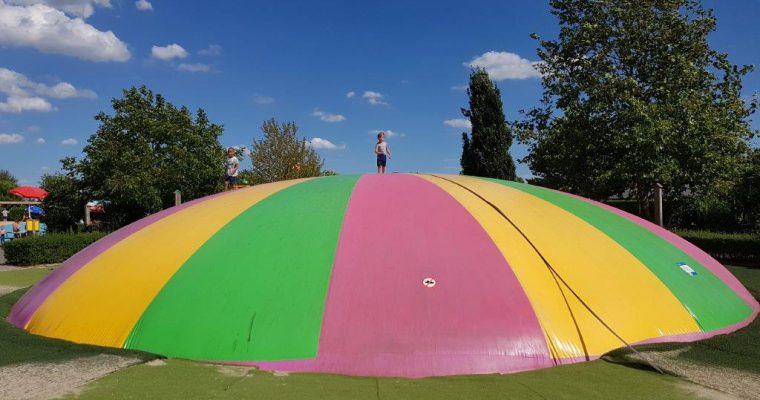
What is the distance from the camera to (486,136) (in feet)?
80.6

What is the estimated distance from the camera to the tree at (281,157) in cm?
2875

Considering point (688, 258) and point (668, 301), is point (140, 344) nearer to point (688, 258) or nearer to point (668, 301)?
point (668, 301)

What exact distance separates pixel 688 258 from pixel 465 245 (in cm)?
333

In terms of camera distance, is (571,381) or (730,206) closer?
(571,381)

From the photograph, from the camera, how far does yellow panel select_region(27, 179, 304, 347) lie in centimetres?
500

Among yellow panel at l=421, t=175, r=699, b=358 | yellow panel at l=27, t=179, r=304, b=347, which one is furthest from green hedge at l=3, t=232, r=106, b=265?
yellow panel at l=421, t=175, r=699, b=358

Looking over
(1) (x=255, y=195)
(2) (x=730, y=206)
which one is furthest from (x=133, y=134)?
(2) (x=730, y=206)

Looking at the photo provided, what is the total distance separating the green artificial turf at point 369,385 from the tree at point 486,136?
20.7 metres

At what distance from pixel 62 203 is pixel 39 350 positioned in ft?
66.0

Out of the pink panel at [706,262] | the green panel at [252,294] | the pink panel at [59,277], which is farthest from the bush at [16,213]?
the pink panel at [706,262]

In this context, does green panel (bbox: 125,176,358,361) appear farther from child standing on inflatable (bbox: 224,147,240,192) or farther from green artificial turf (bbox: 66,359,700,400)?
child standing on inflatable (bbox: 224,147,240,192)

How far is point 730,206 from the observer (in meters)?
21.4

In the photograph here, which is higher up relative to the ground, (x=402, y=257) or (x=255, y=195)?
(x=255, y=195)

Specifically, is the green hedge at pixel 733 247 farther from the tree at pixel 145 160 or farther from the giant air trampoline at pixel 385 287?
the tree at pixel 145 160
